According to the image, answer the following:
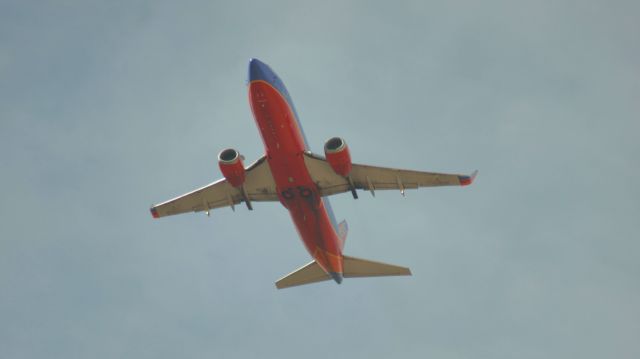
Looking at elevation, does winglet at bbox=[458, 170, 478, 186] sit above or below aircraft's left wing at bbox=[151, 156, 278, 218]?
below

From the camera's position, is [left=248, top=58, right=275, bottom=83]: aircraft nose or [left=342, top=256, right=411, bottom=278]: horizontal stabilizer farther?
[left=342, top=256, right=411, bottom=278]: horizontal stabilizer

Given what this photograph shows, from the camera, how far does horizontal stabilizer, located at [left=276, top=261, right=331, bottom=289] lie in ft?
167

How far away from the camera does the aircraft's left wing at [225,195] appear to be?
46.6 m

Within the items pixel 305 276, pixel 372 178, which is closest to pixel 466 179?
pixel 372 178

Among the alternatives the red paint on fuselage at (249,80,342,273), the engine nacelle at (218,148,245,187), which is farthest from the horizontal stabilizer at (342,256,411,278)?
the engine nacelle at (218,148,245,187)

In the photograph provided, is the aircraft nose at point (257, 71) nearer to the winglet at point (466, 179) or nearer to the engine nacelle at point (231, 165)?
the engine nacelle at point (231, 165)

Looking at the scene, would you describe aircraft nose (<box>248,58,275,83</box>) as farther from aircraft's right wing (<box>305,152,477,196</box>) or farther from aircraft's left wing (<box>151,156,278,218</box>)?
aircraft's left wing (<box>151,156,278,218</box>)

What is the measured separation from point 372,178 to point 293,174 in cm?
518

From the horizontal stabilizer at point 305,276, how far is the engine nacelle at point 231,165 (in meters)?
9.22

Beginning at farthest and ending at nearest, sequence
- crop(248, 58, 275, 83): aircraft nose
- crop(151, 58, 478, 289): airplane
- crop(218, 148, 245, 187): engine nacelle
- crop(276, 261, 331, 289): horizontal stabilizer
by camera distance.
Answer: crop(276, 261, 331, 289): horizontal stabilizer
crop(218, 148, 245, 187): engine nacelle
crop(151, 58, 478, 289): airplane
crop(248, 58, 275, 83): aircraft nose

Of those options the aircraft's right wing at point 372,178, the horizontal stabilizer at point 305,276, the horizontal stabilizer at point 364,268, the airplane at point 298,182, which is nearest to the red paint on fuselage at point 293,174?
the airplane at point 298,182

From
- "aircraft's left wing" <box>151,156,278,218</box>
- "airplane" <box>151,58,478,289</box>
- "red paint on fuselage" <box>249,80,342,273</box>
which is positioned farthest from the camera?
"aircraft's left wing" <box>151,156,278,218</box>

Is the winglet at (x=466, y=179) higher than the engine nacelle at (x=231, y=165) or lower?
lower

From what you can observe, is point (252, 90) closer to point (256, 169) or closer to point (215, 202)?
point (256, 169)
